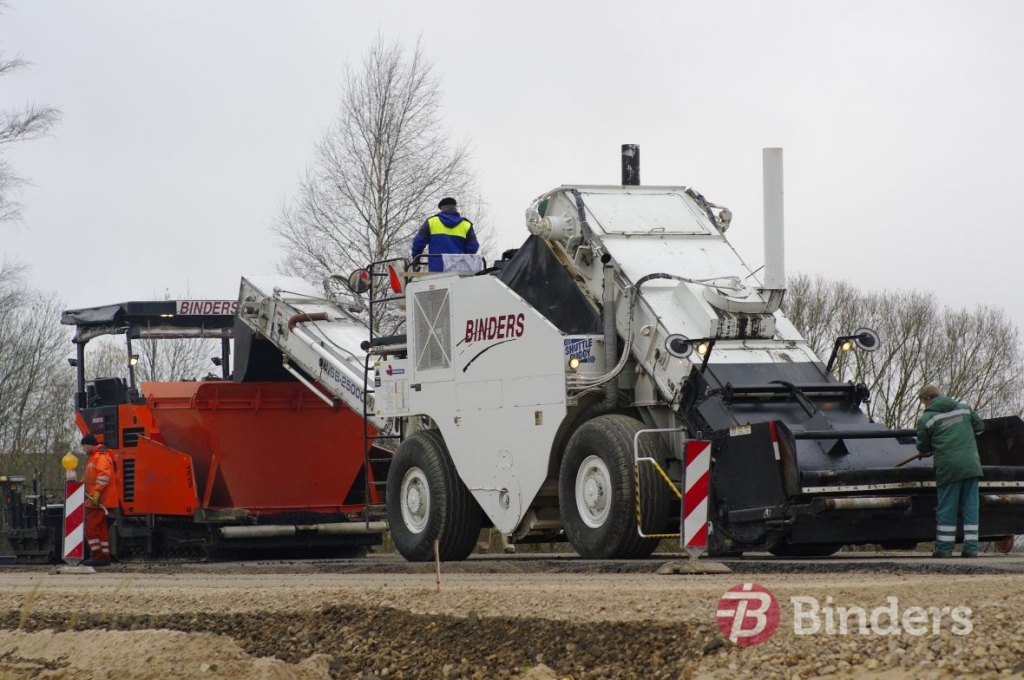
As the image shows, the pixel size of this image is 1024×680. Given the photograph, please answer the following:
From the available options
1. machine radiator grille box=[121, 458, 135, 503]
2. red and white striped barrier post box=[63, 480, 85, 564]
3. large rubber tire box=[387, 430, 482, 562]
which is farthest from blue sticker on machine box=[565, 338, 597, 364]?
machine radiator grille box=[121, 458, 135, 503]

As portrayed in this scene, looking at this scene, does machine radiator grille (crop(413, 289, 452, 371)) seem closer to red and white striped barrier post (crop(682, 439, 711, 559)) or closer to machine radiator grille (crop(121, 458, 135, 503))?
red and white striped barrier post (crop(682, 439, 711, 559))

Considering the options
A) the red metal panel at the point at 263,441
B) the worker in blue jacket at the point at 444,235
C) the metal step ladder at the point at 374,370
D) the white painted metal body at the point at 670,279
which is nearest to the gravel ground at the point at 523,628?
the white painted metal body at the point at 670,279

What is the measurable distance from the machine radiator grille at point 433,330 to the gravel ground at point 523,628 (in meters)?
3.04

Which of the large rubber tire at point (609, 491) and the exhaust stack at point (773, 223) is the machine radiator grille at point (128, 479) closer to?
the large rubber tire at point (609, 491)

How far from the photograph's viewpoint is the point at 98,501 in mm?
17016

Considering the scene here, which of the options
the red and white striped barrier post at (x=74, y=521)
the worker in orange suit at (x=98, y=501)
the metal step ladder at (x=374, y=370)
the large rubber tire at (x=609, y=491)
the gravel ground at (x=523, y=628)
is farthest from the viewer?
the worker in orange suit at (x=98, y=501)

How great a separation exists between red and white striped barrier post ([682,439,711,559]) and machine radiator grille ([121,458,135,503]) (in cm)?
847

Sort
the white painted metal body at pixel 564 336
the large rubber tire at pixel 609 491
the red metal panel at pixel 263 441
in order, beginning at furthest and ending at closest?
the red metal panel at pixel 263 441 → the white painted metal body at pixel 564 336 → the large rubber tire at pixel 609 491

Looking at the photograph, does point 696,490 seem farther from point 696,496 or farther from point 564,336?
point 564,336

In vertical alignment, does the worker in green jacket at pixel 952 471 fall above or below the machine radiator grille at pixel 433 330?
below

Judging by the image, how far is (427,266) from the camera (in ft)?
47.8

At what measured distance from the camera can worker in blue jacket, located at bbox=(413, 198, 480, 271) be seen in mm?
14609

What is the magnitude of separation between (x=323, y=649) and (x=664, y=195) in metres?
6.73

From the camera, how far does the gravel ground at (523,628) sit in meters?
6.57
